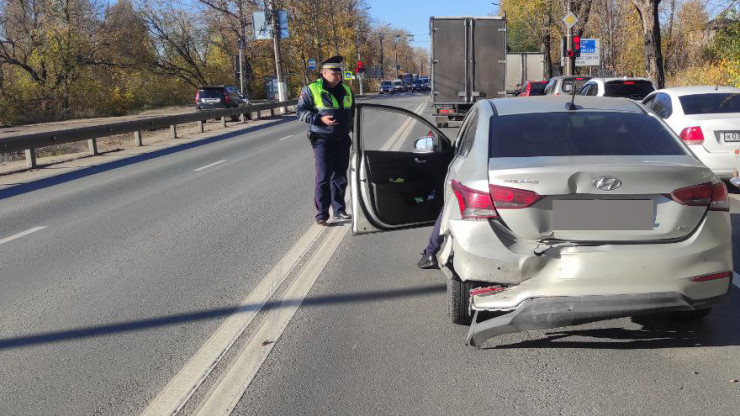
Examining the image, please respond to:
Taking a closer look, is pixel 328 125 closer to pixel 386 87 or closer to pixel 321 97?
pixel 321 97

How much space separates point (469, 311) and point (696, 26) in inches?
1738

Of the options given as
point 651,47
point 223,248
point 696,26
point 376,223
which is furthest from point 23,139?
point 696,26

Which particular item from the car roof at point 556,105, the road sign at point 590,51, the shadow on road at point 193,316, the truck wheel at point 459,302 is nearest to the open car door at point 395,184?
the shadow on road at point 193,316

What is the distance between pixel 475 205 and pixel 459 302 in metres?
0.79

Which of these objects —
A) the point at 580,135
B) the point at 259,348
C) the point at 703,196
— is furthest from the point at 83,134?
the point at 703,196

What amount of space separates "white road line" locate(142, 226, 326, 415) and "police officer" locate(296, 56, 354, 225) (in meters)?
1.62

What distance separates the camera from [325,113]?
24.9 feet

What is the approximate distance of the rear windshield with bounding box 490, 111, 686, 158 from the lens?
4.19m

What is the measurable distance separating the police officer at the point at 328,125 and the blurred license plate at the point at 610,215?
411 centimetres

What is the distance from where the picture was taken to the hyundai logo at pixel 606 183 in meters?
3.73

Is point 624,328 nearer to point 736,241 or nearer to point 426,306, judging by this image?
point 426,306

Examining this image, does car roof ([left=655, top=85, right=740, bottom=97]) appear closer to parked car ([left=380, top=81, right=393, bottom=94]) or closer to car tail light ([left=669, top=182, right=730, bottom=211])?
car tail light ([left=669, top=182, right=730, bottom=211])

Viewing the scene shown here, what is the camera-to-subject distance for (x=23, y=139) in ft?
49.9

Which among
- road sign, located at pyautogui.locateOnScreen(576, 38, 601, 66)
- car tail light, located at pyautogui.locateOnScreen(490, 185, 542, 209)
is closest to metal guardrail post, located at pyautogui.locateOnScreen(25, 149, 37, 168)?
car tail light, located at pyautogui.locateOnScreen(490, 185, 542, 209)
